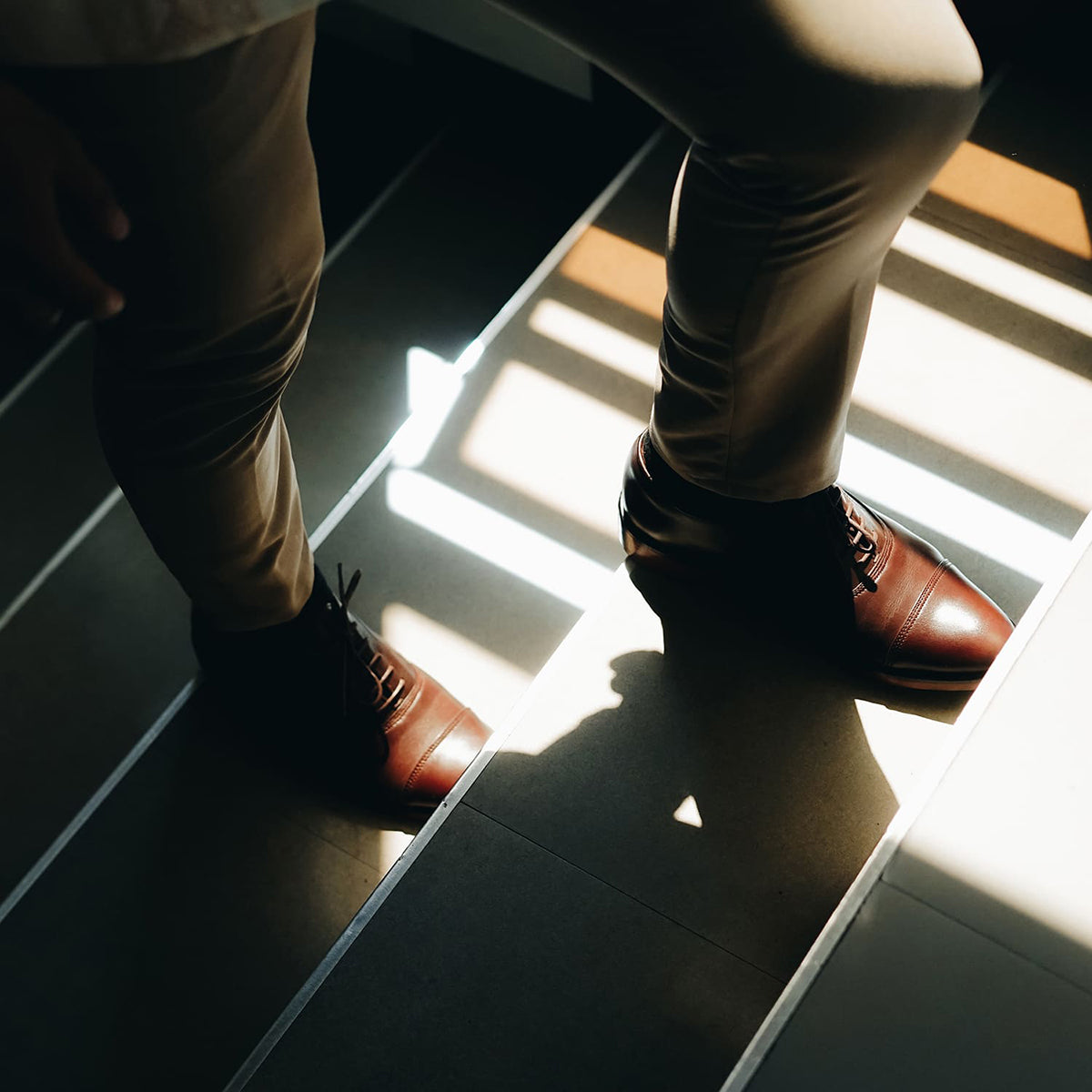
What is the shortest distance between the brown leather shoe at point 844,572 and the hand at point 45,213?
0.61m

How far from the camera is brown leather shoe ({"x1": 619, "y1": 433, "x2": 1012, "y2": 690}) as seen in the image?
1072 millimetres

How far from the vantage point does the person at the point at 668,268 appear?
60cm

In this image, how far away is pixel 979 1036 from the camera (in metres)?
0.79

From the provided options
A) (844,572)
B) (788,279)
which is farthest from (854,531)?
(788,279)

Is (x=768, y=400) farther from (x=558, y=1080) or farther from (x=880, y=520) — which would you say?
(x=558, y=1080)

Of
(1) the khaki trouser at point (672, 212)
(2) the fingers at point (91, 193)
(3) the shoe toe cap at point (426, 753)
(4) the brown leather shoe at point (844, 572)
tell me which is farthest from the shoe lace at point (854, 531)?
(2) the fingers at point (91, 193)

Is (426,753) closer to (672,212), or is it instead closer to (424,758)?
(424,758)

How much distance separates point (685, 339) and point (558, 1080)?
657mm

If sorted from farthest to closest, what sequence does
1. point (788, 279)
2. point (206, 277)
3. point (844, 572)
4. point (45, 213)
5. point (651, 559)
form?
point (651, 559), point (844, 572), point (788, 279), point (206, 277), point (45, 213)

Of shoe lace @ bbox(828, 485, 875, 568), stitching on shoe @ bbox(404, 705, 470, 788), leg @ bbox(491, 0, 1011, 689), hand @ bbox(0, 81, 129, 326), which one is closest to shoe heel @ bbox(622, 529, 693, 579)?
leg @ bbox(491, 0, 1011, 689)

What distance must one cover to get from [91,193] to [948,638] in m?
0.86

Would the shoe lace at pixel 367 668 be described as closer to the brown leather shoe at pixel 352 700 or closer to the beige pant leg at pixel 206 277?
the brown leather shoe at pixel 352 700

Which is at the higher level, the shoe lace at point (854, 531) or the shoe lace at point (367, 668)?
the shoe lace at point (854, 531)

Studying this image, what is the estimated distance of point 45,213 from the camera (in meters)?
0.59
